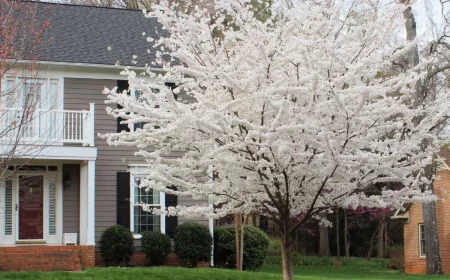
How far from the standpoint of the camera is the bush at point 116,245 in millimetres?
16828

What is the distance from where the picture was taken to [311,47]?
9.12 meters

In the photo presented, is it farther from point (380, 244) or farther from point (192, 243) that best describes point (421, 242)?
→ point (192, 243)

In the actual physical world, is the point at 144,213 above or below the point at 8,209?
below

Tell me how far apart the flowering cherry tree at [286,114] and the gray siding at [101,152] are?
7680mm

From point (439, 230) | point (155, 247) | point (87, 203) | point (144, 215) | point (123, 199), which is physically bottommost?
point (155, 247)

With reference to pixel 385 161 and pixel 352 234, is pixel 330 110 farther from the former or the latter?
pixel 352 234

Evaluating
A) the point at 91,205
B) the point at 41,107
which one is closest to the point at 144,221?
the point at 91,205

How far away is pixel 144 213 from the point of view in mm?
17797

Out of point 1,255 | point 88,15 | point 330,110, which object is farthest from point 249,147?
point 88,15

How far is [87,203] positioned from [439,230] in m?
13.7

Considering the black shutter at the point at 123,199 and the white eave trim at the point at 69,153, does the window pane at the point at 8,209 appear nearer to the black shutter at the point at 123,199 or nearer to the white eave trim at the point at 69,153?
the white eave trim at the point at 69,153

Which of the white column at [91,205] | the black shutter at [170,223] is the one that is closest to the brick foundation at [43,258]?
the white column at [91,205]

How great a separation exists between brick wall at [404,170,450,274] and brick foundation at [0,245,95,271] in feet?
43.9

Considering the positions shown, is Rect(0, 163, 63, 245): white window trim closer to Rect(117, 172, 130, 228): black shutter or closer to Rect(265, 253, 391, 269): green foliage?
Rect(117, 172, 130, 228): black shutter
